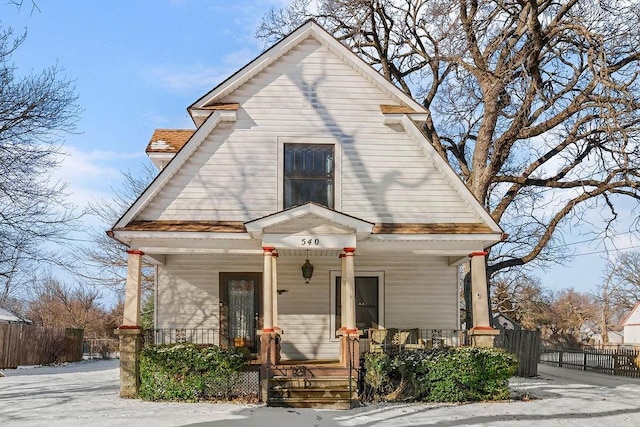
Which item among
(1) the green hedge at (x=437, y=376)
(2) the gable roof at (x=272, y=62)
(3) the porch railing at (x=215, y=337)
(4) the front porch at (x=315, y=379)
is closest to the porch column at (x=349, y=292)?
(4) the front porch at (x=315, y=379)

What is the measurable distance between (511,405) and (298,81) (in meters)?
8.30

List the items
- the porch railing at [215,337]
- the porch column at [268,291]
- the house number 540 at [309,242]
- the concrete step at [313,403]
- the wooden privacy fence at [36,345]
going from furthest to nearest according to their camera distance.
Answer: the wooden privacy fence at [36,345]
the porch railing at [215,337]
the house number 540 at [309,242]
the porch column at [268,291]
the concrete step at [313,403]

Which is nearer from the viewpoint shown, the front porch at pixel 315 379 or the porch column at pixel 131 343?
the front porch at pixel 315 379

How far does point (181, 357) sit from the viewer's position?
13.0 metres

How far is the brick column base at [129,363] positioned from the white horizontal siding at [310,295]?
2340mm

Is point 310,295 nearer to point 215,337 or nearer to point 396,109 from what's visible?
point 215,337

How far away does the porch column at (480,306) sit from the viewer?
1429 centimetres

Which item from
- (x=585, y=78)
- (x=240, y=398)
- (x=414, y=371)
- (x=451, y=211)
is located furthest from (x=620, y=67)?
(x=240, y=398)

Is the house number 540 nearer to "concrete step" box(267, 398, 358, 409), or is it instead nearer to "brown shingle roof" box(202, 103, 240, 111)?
"concrete step" box(267, 398, 358, 409)

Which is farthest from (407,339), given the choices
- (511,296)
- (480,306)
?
(511,296)

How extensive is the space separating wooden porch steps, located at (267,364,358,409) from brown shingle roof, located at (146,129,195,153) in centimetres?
639

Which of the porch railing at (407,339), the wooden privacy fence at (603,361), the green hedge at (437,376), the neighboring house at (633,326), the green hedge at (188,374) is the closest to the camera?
the green hedge at (188,374)

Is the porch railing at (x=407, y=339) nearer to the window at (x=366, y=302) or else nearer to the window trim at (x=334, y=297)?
the window at (x=366, y=302)

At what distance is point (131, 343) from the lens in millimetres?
13477
